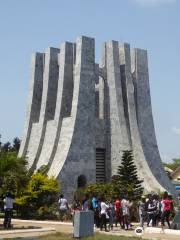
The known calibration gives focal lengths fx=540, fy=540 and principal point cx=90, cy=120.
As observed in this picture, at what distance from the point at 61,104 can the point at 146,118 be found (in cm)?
800

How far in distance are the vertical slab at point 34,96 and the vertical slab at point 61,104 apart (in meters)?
2.44

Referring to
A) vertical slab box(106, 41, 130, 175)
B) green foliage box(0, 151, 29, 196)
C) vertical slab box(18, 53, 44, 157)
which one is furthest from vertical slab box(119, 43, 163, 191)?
green foliage box(0, 151, 29, 196)

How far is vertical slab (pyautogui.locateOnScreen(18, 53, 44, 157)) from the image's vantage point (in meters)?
46.2

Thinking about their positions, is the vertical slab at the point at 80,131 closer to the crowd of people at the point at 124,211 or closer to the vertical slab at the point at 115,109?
the vertical slab at the point at 115,109

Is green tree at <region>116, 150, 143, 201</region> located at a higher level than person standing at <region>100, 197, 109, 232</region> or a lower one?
higher

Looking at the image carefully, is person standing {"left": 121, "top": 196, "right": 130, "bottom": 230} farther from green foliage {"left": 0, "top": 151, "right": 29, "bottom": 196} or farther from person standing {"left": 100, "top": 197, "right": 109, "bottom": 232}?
green foliage {"left": 0, "top": 151, "right": 29, "bottom": 196}

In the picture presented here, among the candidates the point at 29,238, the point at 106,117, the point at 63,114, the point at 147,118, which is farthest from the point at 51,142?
the point at 29,238

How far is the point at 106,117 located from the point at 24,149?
7.47 metres

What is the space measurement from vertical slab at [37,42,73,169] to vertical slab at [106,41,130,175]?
10.9ft

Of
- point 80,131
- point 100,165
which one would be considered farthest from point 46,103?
point 100,165

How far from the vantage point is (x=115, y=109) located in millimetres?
44219

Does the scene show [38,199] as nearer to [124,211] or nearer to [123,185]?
[123,185]

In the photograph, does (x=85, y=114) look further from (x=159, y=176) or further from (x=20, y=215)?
(x=20, y=215)

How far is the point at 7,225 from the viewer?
2092 centimetres
